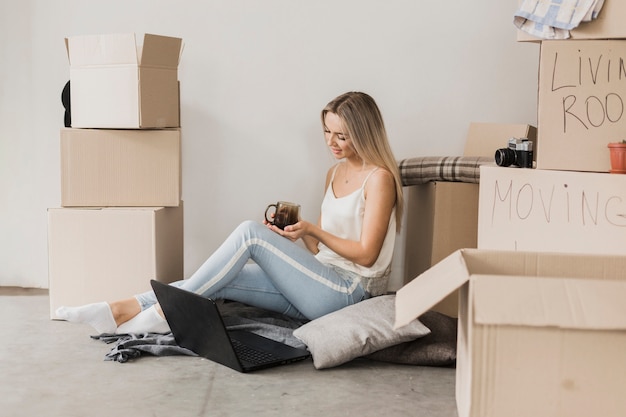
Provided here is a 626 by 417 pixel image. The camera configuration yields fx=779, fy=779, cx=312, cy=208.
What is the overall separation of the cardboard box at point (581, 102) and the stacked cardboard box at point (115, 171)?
1.31 metres

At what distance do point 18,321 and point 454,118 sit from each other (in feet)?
6.20

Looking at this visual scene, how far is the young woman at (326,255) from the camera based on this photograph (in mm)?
2459

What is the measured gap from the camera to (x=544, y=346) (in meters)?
1.23

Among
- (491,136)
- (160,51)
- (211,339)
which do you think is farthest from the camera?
(491,136)

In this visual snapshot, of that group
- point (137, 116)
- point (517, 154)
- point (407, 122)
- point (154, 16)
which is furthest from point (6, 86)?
point (517, 154)

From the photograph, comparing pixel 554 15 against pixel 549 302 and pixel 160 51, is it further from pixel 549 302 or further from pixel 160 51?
pixel 160 51

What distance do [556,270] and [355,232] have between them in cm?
120

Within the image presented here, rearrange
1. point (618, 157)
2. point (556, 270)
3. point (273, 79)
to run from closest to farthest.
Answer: point (556, 270), point (618, 157), point (273, 79)

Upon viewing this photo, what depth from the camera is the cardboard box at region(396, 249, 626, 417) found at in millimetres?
1205

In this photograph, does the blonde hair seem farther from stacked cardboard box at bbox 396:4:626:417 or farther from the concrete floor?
the concrete floor

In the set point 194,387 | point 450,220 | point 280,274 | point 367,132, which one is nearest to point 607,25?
point 367,132

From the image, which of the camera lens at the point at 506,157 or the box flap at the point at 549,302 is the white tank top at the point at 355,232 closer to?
the camera lens at the point at 506,157

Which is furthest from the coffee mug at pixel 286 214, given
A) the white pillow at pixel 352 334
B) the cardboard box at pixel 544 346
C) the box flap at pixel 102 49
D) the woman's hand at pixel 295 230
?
the cardboard box at pixel 544 346

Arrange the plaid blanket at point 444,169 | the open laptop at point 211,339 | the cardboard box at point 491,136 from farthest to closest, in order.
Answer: the cardboard box at point 491,136 < the plaid blanket at point 444,169 < the open laptop at point 211,339
